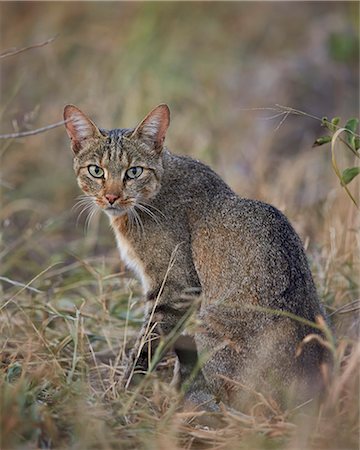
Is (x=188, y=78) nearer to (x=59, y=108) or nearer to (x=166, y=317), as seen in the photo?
(x=59, y=108)

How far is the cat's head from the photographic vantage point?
16.1ft

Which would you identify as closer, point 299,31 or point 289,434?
point 289,434

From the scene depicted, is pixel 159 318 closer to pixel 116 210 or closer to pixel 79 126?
pixel 116 210

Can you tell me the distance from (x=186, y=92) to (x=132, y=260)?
5433mm

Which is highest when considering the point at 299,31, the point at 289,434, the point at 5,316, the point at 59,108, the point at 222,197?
the point at 299,31

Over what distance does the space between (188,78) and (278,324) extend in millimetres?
6901

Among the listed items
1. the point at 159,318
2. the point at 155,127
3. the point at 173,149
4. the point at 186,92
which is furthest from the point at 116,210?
the point at 186,92

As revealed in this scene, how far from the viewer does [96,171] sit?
4.98 meters

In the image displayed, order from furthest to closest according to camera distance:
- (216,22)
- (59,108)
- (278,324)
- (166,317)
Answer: (216,22)
(59,108)
(166,317)
(278,324)

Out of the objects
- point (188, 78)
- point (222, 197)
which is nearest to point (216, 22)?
point (188, 78)

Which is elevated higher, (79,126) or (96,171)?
(79,126)

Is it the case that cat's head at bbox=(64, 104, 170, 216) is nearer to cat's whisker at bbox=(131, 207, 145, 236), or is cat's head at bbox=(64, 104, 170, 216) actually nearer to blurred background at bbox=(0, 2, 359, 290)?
cat's whisker at bbox=(131, 207, 145, 236)

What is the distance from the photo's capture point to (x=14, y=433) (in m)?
3.59

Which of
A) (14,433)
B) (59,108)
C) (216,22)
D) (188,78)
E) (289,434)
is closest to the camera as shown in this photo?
(14,433)
